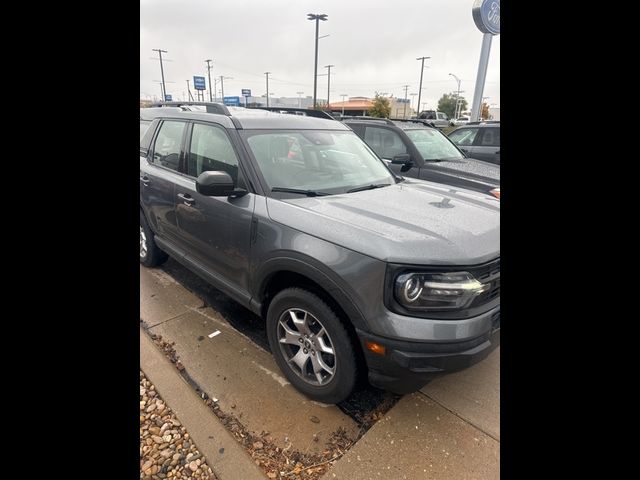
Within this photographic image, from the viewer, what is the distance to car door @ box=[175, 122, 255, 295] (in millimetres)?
2649

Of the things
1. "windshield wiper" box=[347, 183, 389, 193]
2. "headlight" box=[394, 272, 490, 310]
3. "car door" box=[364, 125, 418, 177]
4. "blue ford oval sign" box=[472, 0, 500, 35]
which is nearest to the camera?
"headlight" box=[394, 272, 490, 310]

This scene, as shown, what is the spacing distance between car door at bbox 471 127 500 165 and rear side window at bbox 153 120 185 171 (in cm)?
719

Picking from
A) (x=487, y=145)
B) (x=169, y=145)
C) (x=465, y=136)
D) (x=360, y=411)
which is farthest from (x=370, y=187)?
(x=465, y=136)

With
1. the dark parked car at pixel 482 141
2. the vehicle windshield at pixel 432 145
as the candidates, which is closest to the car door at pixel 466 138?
the dark parked car at pixel 482 141

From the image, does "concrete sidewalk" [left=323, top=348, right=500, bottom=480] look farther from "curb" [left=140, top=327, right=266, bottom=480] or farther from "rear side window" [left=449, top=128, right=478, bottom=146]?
"rear side window" [left=449, top=128, right=478, bottom=146]

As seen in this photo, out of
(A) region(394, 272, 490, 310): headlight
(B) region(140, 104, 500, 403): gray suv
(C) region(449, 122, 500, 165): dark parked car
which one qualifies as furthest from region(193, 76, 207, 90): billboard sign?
(A) region(394, 272, 490, 310): headlight

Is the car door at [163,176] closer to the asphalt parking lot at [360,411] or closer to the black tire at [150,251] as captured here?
the black tire at [150,251]

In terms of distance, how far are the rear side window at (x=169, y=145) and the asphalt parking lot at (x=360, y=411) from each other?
1551mm

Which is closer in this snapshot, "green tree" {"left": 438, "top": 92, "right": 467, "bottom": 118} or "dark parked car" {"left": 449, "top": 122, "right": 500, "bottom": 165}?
"dark parked car" {"left": 449, "top": 122, "right": 500, "bottom": 165}

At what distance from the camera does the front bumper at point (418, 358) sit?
188 centimetres

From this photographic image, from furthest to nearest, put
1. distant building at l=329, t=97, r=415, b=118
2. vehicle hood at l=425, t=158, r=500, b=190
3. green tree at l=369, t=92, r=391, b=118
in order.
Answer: distant building at l=329, t=97, r=415, b=118
green tree at l=369, t=92, r=391, b=118
vehicle hood at l=425, t=158, r=500, b=190
